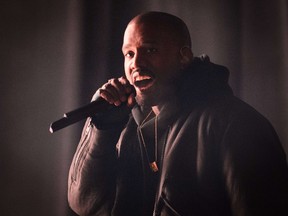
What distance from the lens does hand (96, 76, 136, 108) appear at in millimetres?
781

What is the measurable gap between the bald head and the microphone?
0.19 m

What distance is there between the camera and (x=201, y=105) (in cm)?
81

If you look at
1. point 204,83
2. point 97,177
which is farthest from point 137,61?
point 97,177

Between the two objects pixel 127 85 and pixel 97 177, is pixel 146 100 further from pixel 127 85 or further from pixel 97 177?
pixel 97 177

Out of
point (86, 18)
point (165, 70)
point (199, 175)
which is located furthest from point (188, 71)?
point (86, 18)

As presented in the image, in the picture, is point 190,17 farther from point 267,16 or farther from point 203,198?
point 203,198

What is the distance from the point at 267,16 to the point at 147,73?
41 cm

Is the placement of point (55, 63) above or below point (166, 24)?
below

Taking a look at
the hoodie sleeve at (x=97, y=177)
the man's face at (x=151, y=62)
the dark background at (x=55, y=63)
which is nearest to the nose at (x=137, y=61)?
the man's face at (x=151, y=62)

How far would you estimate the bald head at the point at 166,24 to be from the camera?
33.6 inches

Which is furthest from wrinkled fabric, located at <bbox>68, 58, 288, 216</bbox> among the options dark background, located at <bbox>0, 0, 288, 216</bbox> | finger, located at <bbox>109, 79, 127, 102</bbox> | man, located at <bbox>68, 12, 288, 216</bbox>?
dark background, located at <bbox>0, 0, 288, 216</bbox>

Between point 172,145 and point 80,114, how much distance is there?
7.3 inches

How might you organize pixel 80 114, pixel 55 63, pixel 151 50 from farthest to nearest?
1. pixel 55 63
2. pixel 151 50
3. pixel 80 114

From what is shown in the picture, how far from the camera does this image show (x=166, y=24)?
86cm
